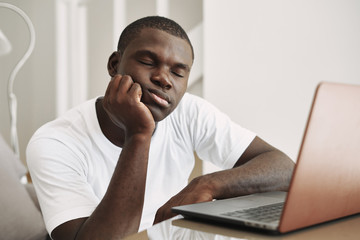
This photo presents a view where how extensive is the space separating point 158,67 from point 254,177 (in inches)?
14.0

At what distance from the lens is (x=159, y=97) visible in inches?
40.1

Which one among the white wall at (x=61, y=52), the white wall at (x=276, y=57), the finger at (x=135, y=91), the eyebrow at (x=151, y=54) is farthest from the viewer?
the white wall at (x=61, y=52)

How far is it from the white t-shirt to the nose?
0.22m

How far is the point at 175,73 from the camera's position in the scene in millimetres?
1075

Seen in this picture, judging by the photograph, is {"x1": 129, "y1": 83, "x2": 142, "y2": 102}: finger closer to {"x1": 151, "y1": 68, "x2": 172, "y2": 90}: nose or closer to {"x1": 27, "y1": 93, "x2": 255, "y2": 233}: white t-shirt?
{"x1": 151, "y1": 68, "x2": 172, "y2": 90}: nose

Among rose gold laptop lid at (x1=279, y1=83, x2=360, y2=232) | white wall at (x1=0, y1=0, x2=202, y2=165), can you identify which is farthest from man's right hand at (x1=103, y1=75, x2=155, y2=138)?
white wall at (x1=0, y1=0, x2=202, y2=165)

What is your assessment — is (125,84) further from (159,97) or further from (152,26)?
(152,26)

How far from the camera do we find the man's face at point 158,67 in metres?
1.02

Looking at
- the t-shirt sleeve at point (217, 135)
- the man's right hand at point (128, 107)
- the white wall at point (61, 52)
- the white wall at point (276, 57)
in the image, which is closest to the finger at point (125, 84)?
the man's right hand at point (128, 107)

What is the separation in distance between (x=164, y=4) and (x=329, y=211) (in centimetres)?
167

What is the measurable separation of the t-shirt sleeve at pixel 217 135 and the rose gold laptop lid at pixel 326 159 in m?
0.71

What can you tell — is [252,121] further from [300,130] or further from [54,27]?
[54,27]

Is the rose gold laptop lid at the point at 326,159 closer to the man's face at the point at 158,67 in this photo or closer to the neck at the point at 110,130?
the man's face at the point at 158,67

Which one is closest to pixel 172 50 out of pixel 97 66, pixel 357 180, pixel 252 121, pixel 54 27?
pixel 357 180
